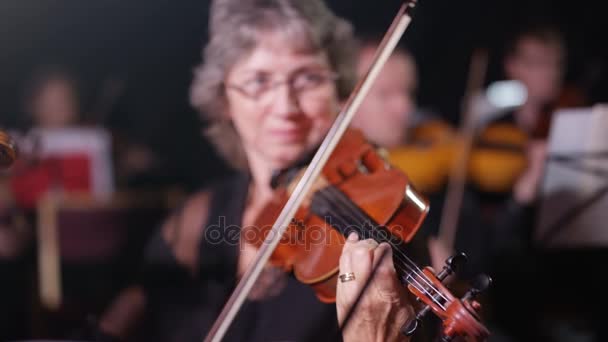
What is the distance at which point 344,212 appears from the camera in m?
1.04

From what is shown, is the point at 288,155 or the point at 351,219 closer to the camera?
the point at 351,219

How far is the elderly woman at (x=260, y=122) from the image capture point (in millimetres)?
1206

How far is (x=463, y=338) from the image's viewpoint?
36.1 inches

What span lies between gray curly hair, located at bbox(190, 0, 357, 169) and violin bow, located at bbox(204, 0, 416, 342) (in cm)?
25

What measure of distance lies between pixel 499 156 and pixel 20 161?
1450 mm

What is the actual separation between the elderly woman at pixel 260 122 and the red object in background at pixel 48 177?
47 cm

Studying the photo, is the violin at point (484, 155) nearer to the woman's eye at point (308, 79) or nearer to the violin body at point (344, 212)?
the woman's eye at point (308, 79)

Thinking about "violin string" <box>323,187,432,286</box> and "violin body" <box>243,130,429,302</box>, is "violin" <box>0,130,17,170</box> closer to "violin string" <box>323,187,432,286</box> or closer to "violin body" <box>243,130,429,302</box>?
"violin body" <box>243,130,429,302</box>

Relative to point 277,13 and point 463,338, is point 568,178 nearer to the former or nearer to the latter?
point 463,338

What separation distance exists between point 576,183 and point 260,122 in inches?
31.8

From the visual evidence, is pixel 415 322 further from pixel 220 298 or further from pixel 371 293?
pixel 220 298

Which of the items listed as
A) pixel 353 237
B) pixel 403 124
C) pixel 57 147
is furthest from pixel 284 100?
pixel 57 147

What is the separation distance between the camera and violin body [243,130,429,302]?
995mm

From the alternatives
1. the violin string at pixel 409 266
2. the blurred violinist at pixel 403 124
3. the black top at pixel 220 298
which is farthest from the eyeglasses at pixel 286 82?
the violin string at pixel 409 266
